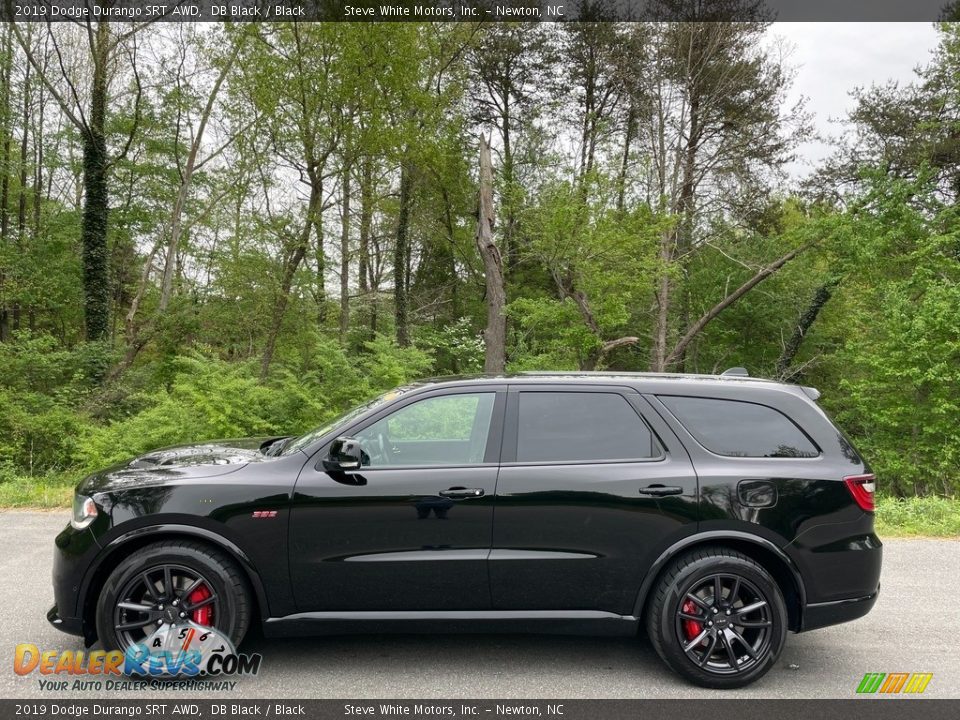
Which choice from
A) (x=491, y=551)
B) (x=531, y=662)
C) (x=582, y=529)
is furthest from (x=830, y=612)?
(x=491, y=551)

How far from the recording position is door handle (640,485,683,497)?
371 cm

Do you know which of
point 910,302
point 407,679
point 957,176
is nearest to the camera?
point 407,679

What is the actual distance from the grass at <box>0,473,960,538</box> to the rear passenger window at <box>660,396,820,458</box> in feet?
12.1

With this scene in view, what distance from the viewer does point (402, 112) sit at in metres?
21.2

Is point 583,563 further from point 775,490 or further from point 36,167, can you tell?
point 36,167

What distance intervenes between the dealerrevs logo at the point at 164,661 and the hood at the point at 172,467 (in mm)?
814

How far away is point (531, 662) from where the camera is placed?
3.89 m

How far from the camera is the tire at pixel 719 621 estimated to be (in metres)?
3.63

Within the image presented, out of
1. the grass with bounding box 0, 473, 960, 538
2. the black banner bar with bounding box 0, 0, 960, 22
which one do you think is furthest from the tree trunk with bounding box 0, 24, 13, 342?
the grass with bounding box 0, 473, 960, 538

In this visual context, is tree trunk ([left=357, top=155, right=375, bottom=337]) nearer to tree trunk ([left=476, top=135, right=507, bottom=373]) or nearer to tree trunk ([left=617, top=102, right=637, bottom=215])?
tree trunk ([left=476, top=135, right=507, bottom=373])

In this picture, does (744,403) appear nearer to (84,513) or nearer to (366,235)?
(84,513)

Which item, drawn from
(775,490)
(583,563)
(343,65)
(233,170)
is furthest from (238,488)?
(233,170)
